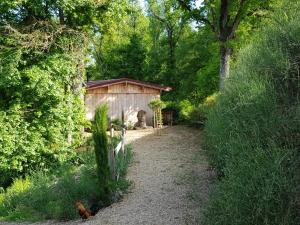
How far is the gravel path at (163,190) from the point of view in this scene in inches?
269

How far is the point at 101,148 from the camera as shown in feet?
27.1

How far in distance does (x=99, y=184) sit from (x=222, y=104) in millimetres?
3499

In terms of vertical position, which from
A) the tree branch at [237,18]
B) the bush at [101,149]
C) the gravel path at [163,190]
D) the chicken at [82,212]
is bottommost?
the chicken at [82,212]

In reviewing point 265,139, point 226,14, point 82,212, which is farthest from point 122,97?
point 265,139

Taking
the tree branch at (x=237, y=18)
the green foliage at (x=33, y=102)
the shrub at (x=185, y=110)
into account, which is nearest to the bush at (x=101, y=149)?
the green foliage at (x=33, y=102)

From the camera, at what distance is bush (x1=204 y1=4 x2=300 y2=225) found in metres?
4.18

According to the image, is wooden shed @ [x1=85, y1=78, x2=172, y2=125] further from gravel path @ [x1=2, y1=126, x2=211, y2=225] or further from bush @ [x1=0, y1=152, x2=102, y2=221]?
bush @ [x1=0, y1=152, x2=102, y2=221]

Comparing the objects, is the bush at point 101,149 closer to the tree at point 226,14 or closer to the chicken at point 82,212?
the chicken at point 82,212

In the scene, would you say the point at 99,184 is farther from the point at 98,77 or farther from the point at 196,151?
the point at 98,77

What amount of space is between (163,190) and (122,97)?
13904 millimetres

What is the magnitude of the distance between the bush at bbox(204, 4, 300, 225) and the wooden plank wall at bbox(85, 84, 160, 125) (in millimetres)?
15516

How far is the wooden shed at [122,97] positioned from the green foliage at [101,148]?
1274 cm

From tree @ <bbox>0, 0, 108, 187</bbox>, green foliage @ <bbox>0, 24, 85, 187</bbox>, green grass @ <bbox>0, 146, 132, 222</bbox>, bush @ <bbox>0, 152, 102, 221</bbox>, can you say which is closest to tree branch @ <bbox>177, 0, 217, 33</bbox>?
tree @ <bbox>0, 0, 108, 187</bbox>

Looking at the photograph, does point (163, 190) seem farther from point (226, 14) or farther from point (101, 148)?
point (226, 14)
